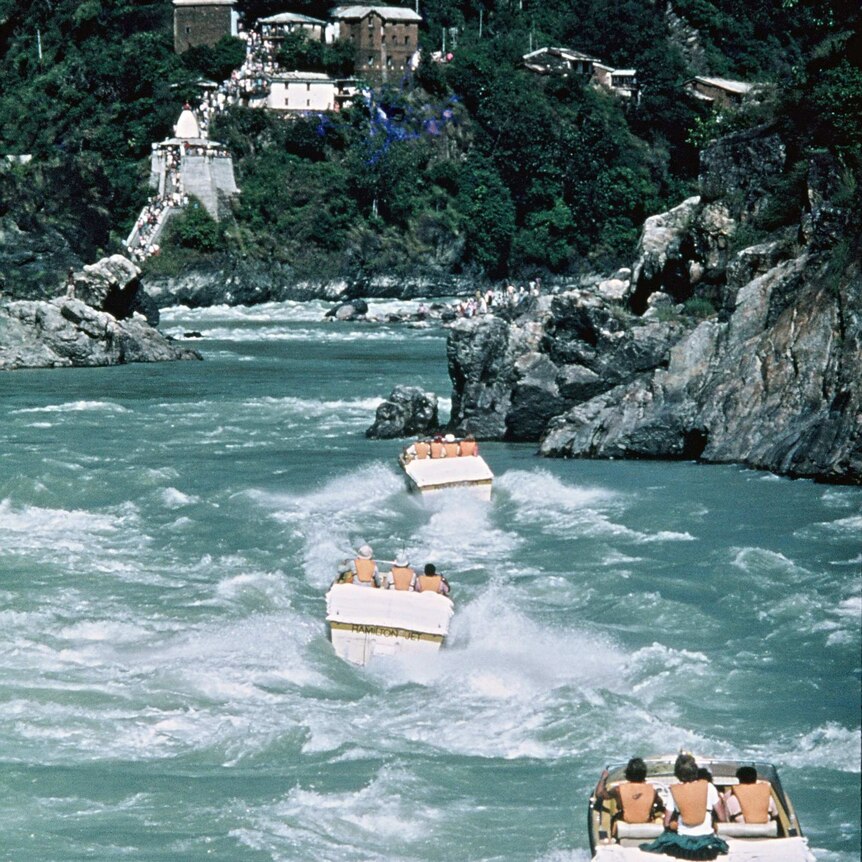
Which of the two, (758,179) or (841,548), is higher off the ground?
(758,179)

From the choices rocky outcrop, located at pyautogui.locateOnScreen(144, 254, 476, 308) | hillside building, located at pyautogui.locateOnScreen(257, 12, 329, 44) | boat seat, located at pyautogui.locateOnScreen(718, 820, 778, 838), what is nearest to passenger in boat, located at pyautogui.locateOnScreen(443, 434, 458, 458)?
boat seat, located at pyautogui.locateOnScreen(718, 820, 778, 838)

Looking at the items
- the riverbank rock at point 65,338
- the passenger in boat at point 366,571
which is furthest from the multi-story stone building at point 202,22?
the passenger in boat at point 366,571

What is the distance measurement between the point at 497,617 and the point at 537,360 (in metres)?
19.9

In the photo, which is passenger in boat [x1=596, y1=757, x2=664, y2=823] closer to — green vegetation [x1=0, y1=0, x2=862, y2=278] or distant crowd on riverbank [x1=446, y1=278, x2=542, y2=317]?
distant crowd on riverbank [x1=446, y1=278, x2=542, y2=317]

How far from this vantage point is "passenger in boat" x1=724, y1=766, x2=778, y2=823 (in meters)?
15.9

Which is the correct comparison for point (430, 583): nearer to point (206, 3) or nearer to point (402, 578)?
point (402, 578)

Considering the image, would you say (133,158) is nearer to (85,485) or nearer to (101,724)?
(85,485)

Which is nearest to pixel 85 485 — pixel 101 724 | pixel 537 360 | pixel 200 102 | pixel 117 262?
pixel 537 360

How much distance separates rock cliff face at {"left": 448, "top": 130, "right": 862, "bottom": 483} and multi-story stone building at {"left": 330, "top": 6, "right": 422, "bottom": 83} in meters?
79.3

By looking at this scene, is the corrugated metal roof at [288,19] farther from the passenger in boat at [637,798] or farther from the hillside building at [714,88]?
the passenger in boat at [637,798]

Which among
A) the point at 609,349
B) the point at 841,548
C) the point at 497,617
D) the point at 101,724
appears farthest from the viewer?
the point at 609,349

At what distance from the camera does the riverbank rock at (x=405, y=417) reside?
45.9 metres

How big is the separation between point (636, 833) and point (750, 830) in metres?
1.09

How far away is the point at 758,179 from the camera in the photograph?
50.2 metres
